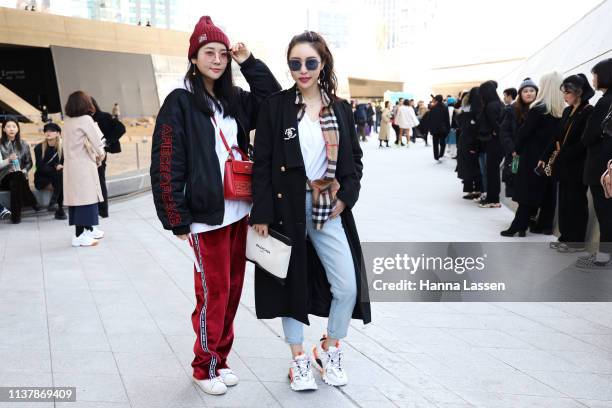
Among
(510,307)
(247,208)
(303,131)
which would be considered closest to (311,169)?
(303,131)

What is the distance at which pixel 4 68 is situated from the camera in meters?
30.1

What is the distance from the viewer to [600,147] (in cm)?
499

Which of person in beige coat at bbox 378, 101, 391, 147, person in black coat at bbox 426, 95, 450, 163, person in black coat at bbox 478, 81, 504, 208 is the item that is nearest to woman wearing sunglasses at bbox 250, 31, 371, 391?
person in black coat at bbox 478, 81, 504, 208

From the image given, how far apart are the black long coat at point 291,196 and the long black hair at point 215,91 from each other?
168mm

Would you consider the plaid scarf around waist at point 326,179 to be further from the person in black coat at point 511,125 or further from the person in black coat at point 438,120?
the person in black coat at point 438,120

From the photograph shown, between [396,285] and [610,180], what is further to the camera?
[396,285]

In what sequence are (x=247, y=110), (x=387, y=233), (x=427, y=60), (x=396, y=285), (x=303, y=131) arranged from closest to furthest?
(x=303, y=131), (x=247, y=110), (x=396, y=285), (x=387, y=233), (x=427, y=60)

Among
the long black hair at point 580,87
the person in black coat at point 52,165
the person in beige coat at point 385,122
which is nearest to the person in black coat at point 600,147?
the long black hair at point 580,87

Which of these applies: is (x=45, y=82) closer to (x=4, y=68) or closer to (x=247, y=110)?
(x=4, y=68)

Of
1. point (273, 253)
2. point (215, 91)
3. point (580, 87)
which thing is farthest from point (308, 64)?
point (580, 87)

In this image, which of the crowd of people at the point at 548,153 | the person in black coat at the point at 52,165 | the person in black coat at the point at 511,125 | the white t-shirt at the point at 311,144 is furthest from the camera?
the person in black coat at the point at 52,165

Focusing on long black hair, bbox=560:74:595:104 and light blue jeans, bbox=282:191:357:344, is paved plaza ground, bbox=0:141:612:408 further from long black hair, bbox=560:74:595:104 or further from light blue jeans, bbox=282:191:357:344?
long black hair, bbox=560:74:595:104

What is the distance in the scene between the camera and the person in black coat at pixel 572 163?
5.55 m

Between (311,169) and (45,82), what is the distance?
99.0 feet
